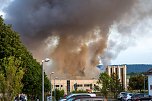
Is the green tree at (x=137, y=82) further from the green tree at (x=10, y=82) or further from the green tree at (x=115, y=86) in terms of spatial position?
the green tree at (x=10, y=82)

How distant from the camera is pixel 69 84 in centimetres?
15612

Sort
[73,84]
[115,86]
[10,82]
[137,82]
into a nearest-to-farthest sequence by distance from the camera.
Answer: [10,82], [115,86], [137,82], [73,84]

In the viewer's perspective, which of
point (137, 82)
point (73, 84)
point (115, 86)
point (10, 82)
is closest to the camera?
point (10, 82)

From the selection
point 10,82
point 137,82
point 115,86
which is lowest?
point 115,86

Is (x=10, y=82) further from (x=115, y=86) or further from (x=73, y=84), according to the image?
(x=73, y=84)

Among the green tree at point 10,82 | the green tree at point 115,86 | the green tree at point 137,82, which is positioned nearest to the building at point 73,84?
the green tree at point 137,82

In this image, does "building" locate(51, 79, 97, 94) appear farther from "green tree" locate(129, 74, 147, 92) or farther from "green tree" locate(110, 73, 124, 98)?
"green tree" locate(110, 73, 124, 98)

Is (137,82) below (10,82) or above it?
below

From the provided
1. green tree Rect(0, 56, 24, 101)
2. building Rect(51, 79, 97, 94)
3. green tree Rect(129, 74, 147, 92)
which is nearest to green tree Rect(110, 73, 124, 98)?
green tree Rect(129, 74, 147, 92)

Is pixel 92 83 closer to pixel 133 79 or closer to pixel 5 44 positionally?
pixel 133 79

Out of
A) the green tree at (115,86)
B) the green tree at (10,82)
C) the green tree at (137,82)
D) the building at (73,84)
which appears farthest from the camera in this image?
the building at (73,84)

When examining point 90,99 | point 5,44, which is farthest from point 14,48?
point 90,99

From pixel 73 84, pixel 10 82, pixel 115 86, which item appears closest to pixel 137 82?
pixel 115 86

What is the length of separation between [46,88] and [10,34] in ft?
138
